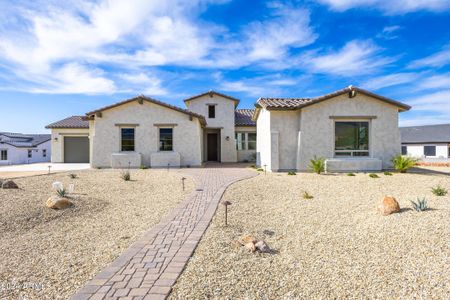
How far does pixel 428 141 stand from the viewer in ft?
105

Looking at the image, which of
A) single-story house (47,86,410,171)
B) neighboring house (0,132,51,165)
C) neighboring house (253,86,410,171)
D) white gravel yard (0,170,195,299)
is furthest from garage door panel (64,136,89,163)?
neighboring house (253,86,410,171)

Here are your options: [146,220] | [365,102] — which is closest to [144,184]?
[146,220]

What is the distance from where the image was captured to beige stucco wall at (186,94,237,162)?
22.2 meters

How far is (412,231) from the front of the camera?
4.63 meters

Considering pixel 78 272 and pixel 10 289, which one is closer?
pixel 10 289

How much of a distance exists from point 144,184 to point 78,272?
7093 mm

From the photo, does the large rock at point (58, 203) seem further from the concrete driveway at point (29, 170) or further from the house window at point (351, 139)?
the house window at point (351, 139)

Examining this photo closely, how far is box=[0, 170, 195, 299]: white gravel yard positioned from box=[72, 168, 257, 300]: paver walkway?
1.00 ft

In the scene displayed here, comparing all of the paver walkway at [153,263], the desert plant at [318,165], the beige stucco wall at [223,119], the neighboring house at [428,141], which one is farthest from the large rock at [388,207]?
the neighboring house at [428,141]

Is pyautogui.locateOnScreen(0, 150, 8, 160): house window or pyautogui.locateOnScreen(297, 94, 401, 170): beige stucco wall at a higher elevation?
pyautogui.locateOnScreen(297, 94, 401, 170): beige stucco wall

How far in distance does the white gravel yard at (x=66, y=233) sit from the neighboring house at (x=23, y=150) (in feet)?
69.3

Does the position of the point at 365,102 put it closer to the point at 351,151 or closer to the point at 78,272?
the point at 351,151

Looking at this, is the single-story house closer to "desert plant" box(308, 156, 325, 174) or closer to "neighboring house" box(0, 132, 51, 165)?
"desert plant" box(308, 156, 325, 174)

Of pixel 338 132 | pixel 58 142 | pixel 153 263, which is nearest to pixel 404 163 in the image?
pixel 338 132
